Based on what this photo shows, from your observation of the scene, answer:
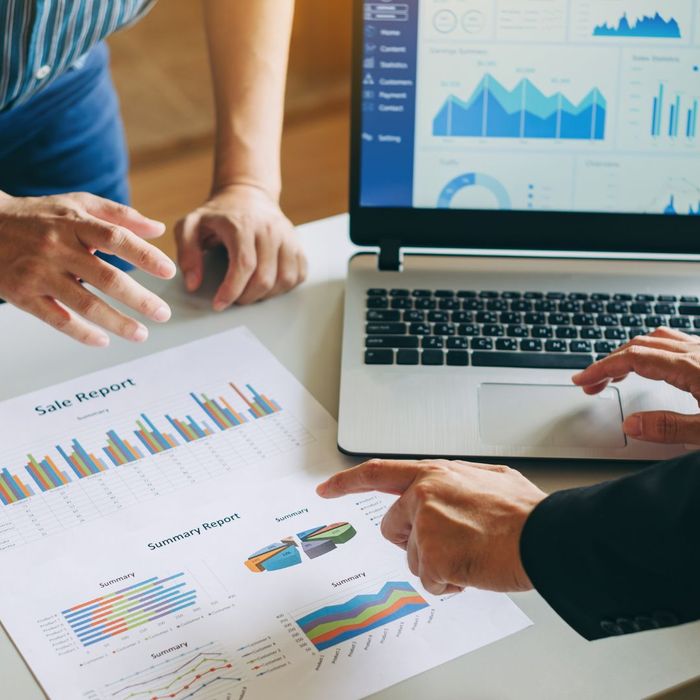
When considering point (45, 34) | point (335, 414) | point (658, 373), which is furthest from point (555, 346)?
point (45, 34)

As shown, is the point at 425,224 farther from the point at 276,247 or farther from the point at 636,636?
the point at 636,636

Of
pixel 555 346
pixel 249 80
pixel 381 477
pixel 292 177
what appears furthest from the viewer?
pixel 292 177

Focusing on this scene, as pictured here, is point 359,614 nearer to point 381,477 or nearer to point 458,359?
point 381,477

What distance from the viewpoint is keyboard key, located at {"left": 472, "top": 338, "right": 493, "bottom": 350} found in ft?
3.56

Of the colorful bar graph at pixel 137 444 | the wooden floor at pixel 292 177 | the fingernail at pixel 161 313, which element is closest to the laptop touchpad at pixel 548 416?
the colorful bar graph at pixel 137 444

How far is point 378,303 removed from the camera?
1.14 metres

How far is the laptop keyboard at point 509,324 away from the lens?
1.07m

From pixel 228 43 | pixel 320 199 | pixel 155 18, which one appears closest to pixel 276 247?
pixel 228 43

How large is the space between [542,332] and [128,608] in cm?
52

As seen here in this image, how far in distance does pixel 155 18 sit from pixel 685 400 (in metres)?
2.76

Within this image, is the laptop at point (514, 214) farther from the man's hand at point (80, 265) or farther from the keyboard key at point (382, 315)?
the man's hand at point (80, 265)

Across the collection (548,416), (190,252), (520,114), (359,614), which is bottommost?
(359,614)

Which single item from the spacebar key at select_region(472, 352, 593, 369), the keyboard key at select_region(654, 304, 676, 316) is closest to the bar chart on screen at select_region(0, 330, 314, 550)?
the spacebar key at select_region(472, 352, 593, 369)

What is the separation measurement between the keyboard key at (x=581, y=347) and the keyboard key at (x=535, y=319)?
0.15ft
